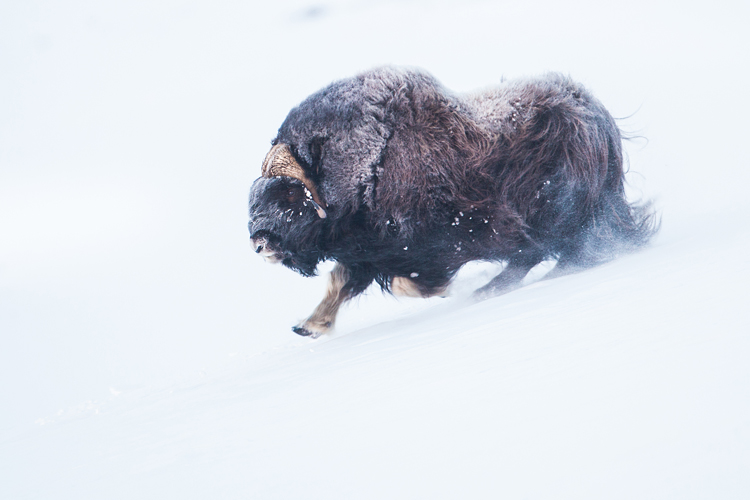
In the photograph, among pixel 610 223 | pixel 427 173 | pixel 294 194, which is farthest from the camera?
pixel 610 223

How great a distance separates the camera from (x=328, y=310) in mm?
3221

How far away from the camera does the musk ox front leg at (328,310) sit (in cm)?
321

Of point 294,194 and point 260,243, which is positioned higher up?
point 294,194

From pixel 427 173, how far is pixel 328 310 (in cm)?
100

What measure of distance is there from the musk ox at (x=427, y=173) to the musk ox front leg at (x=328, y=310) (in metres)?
0.25

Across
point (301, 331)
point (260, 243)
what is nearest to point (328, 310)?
point (301, 331)

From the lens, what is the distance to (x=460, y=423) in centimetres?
119

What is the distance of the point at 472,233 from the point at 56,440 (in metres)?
1.78

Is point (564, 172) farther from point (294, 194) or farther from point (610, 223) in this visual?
point (294, 194)

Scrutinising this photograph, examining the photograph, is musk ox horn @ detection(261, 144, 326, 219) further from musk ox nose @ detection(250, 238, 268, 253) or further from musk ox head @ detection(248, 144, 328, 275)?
musk ox nose @ detection(250, 238, 268, 253)

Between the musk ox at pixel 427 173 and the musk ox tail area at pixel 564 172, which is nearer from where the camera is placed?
the musk ox at pixel 427 173

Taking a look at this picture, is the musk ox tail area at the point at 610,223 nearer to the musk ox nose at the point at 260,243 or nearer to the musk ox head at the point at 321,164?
the musk ox head at the point at 321,164

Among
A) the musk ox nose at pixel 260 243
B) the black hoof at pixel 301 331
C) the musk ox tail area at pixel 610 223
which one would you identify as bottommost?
the black hoof at pixel 301 331

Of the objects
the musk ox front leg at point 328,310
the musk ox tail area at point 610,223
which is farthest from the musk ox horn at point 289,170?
the musk ox tail area at point 610,223
